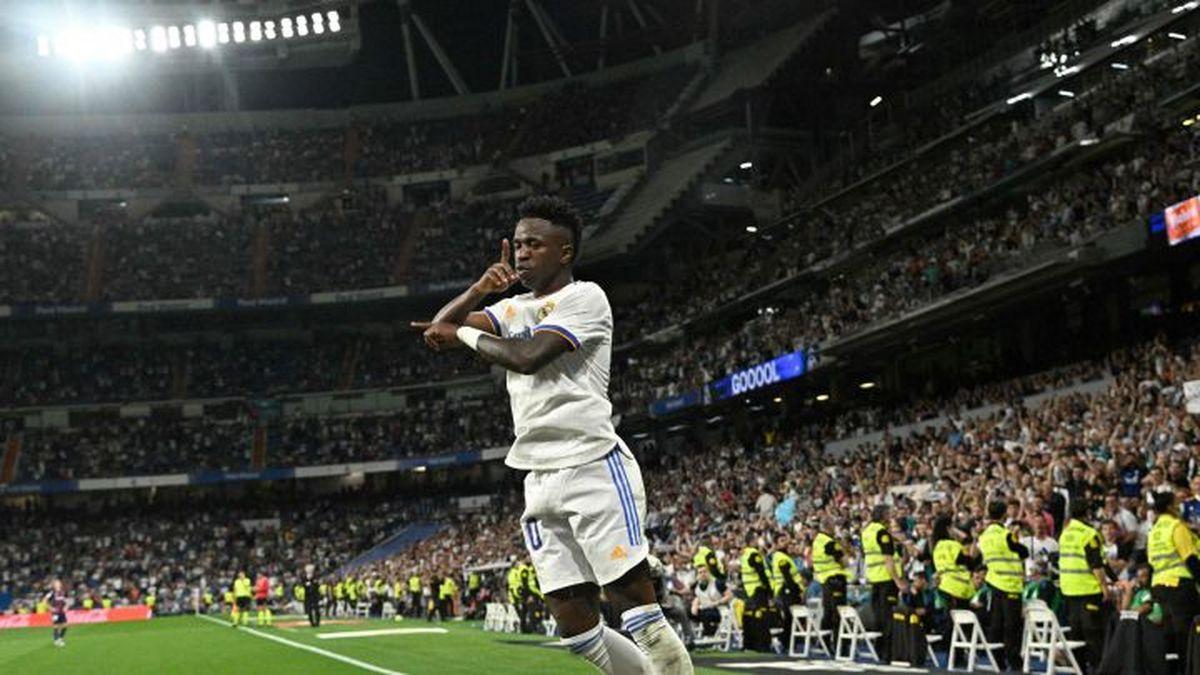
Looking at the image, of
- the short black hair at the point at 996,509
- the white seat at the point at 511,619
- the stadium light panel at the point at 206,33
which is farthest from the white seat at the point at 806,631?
the stadium light panel at the point at 206,33

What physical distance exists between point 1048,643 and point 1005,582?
944 mm

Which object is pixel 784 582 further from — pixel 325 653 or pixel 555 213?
pixel 555 213

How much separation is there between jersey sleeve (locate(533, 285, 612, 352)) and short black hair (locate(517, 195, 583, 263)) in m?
0.35

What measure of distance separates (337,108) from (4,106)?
55.4ft

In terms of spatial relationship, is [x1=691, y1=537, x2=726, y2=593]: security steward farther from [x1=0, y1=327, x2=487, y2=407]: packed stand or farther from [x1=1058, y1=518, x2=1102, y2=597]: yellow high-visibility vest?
[x1=0, y1=327, x2=487, y2=407]: packed stand

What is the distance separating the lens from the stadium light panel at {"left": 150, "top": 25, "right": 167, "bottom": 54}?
199 ft

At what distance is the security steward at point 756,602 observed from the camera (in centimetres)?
1956

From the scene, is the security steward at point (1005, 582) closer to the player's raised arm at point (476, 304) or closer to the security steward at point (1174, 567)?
the security steward at point (1174, 567)

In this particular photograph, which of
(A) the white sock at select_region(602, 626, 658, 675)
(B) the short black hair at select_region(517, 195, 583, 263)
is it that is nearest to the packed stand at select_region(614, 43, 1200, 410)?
(B) the short black hair at select_region(517, 195, 583, 263)

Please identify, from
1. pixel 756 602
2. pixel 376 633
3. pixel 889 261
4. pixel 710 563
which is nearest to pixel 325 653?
pixel 710 563

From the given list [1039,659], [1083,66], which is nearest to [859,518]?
[1039,659]

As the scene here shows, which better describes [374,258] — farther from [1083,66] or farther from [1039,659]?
[1039,659]

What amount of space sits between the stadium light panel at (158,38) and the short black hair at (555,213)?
60.3 metres

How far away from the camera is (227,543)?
5862 cm
